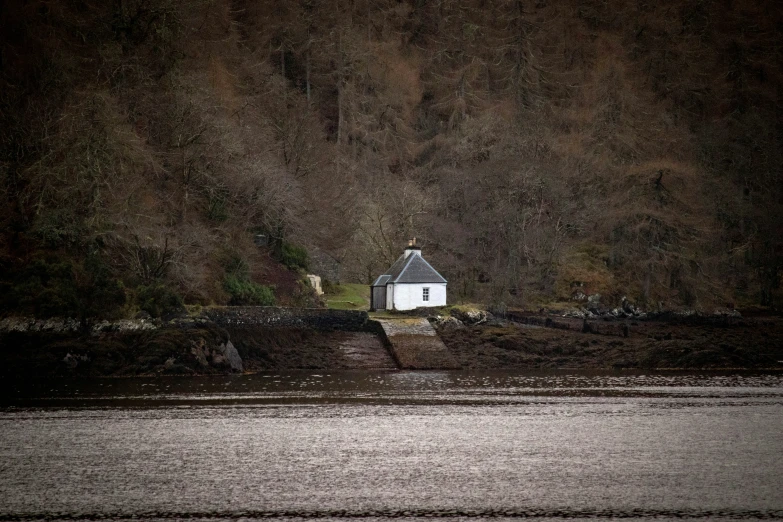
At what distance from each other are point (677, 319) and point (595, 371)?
750 inches

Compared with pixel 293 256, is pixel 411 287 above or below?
below

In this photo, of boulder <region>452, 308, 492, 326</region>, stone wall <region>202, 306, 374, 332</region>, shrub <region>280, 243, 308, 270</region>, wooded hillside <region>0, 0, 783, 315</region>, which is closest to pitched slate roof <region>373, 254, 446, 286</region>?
boulder <region>452, 308, 492, 326</region>

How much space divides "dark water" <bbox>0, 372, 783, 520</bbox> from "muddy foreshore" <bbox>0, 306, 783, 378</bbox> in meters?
3.27

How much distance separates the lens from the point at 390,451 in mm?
21031

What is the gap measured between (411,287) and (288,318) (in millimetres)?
9563

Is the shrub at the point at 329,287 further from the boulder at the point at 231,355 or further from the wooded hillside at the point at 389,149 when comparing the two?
the boulder at the point at 231,355

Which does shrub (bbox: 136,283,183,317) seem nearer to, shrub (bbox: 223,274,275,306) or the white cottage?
shrub (bbox: 223,274,275,306)

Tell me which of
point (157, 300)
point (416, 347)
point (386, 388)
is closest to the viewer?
point (386, 388)

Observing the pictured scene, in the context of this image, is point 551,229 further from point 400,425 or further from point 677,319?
point 400,425

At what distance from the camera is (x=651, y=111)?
3081 inches

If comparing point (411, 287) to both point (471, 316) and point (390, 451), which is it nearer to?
point (471, 316)

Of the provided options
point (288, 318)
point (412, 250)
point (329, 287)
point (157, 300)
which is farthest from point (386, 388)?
point (329, 287)

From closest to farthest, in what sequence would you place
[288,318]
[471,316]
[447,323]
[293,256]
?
[288,318] < [447,323] < [471,316] < [293,256]

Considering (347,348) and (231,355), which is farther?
(347,348)
